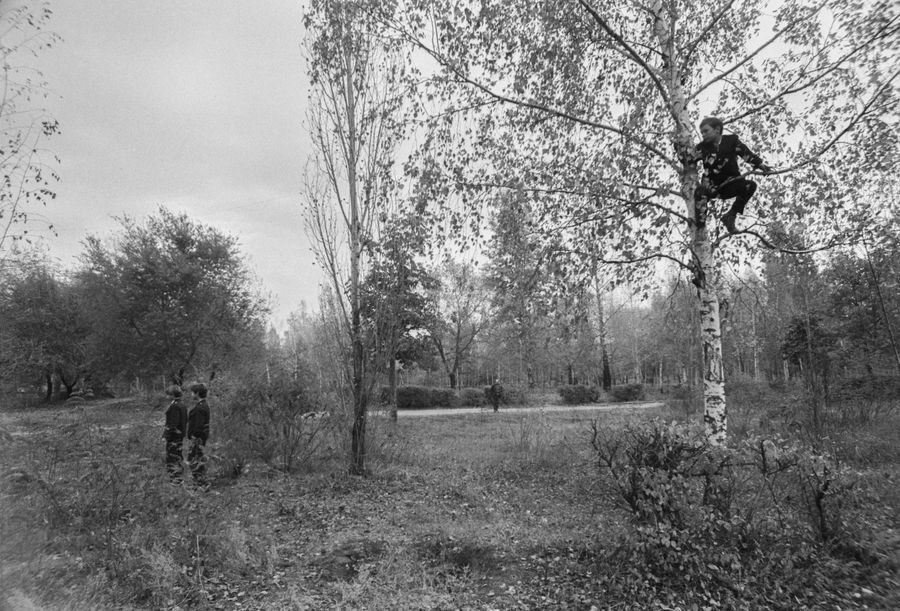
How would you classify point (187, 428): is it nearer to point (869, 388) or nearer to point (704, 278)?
point (704, 278)

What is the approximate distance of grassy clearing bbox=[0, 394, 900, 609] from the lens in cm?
345

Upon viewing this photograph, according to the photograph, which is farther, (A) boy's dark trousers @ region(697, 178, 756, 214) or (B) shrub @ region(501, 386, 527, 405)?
(B) shrub @ region(501, 386, 527, 405)

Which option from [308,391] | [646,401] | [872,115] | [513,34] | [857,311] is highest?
[513,34]

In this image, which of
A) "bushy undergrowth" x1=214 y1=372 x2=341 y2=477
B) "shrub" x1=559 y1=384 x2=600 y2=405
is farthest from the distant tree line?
"shrub" x1=559 y1=384 x2=600 y2=405

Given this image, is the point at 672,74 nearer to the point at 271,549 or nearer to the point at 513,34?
the point at 513,34

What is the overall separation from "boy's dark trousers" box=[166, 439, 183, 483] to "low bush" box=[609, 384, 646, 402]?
23.2 m

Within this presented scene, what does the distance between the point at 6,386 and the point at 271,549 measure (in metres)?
7.83

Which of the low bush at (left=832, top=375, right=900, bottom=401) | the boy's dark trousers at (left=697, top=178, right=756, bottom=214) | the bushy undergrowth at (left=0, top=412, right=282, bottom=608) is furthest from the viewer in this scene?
the low bush at (left=832, top=375, right=900, bottom=401)

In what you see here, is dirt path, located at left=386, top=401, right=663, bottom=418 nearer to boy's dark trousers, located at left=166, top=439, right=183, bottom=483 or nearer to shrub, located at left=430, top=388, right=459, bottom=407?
shrub, located at left=430, top=388, right=459, bottom=407

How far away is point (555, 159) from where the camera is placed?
5.89 meters

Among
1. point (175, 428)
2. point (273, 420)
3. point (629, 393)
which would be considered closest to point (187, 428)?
point (175, 428)

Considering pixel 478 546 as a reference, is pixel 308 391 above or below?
above

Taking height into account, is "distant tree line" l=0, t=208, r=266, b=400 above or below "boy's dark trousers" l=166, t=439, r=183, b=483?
above

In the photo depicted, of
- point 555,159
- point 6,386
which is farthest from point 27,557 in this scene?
point 6,386
